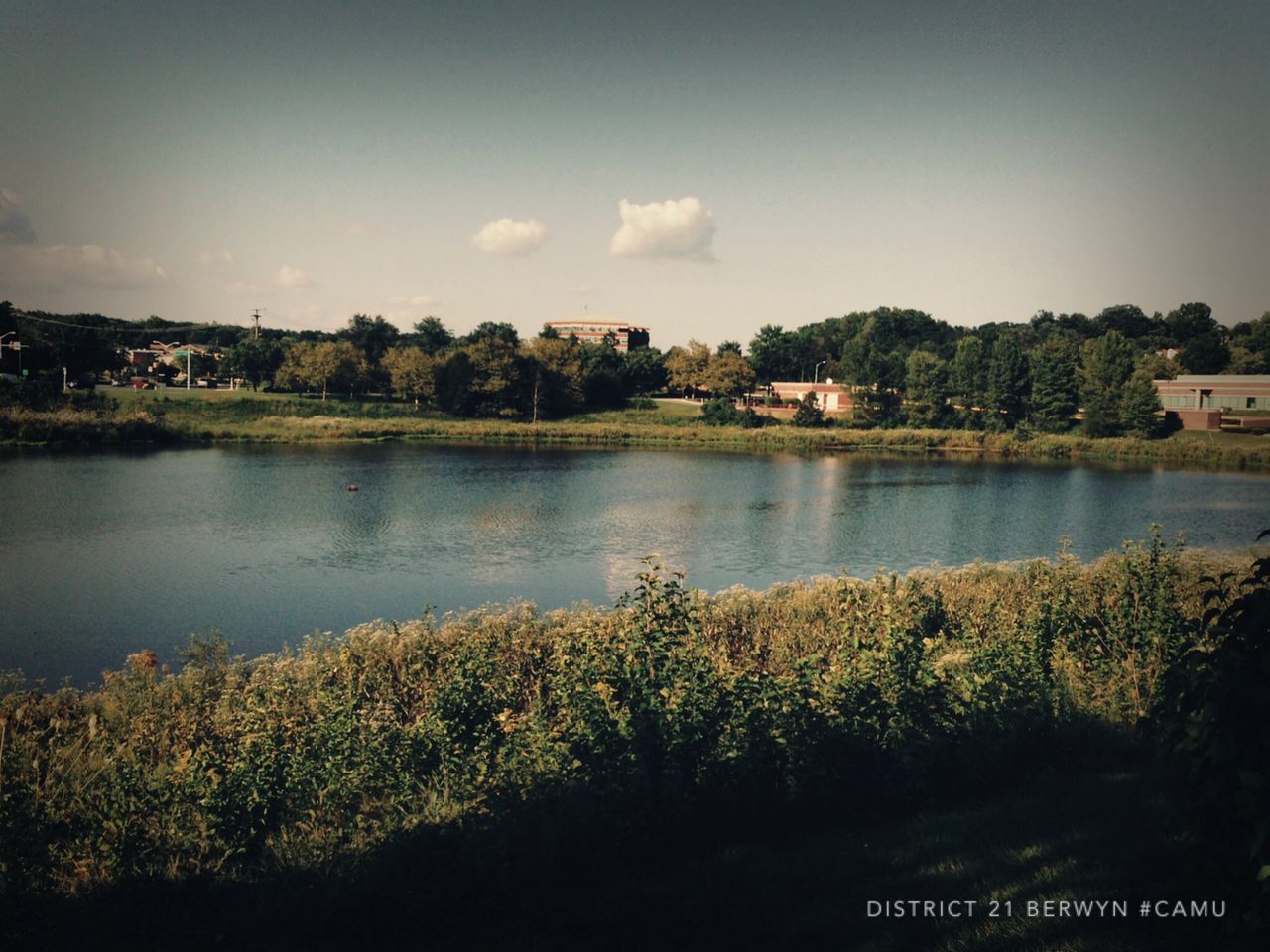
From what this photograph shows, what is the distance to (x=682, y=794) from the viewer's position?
8047 mm

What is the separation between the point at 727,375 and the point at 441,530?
266ft

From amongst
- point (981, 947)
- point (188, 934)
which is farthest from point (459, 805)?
point (981, 947)

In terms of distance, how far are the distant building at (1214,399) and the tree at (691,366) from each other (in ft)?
171

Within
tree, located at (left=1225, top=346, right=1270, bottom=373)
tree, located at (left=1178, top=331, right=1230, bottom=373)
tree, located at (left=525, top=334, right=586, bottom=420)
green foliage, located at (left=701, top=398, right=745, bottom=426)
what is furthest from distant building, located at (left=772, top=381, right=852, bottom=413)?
tree, located at (left=1225, top=346, right=1270, bottom=373)

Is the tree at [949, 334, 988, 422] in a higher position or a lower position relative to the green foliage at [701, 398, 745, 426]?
higher

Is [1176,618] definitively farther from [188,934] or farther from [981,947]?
[188,934]

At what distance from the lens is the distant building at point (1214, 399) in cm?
8531

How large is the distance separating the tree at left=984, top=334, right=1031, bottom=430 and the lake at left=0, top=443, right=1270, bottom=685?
29.6 m

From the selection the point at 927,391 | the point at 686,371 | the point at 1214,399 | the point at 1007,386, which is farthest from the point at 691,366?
the point at 1214,399

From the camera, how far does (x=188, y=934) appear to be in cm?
Result: 674

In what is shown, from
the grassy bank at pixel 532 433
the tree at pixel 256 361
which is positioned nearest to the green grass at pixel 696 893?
the grassy bank at pixel 532 433

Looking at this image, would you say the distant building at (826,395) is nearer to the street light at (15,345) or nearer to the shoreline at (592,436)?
the shoreline at (592,436)

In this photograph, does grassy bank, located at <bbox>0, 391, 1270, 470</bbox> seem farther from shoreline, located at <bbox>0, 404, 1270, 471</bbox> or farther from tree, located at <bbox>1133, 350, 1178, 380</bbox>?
tree, located at <bbox>1133, 350, 1178, 380</bbox>

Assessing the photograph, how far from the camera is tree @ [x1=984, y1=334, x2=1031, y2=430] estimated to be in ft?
309
